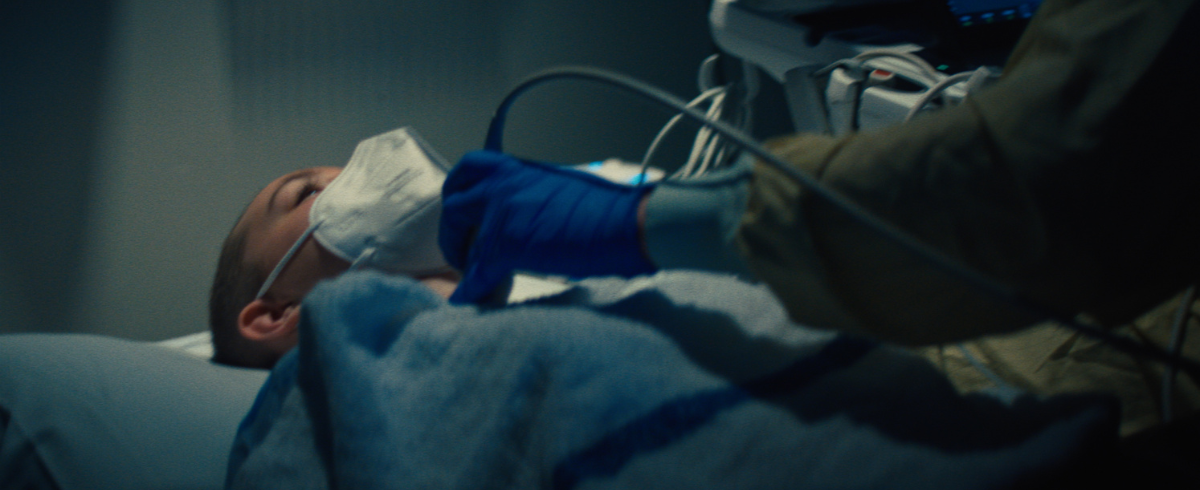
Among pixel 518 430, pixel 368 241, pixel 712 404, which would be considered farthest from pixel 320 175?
pixel 712 404

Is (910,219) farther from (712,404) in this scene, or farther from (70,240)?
(70,240)

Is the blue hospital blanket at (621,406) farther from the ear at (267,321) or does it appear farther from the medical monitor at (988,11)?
the medical monitor at (988,11)

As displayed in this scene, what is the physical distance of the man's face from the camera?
0.76 meters

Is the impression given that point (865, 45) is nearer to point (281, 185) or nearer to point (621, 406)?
point (621, 406)

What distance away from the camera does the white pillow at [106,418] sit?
0.52 metres

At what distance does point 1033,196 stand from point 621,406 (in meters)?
0.26

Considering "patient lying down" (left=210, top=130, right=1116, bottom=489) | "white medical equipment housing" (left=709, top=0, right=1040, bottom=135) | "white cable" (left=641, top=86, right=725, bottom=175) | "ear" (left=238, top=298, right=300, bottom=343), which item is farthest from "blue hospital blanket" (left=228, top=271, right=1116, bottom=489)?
"white medical equipment housing" (left=709, top=0, right=1040, bottom=135)

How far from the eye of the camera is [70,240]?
0.96 metres

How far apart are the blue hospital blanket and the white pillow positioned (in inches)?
3.4

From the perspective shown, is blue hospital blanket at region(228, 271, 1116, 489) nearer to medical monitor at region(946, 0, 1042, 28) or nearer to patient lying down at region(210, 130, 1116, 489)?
patient lying down at region(210, 130, 1116, 489)

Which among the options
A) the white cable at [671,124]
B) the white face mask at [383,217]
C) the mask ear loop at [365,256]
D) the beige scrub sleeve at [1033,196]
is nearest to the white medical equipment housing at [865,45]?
the white cable at [671,124]

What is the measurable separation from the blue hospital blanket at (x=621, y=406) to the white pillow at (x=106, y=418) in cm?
9

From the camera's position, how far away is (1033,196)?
1.01ft

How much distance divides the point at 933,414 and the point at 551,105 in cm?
124
